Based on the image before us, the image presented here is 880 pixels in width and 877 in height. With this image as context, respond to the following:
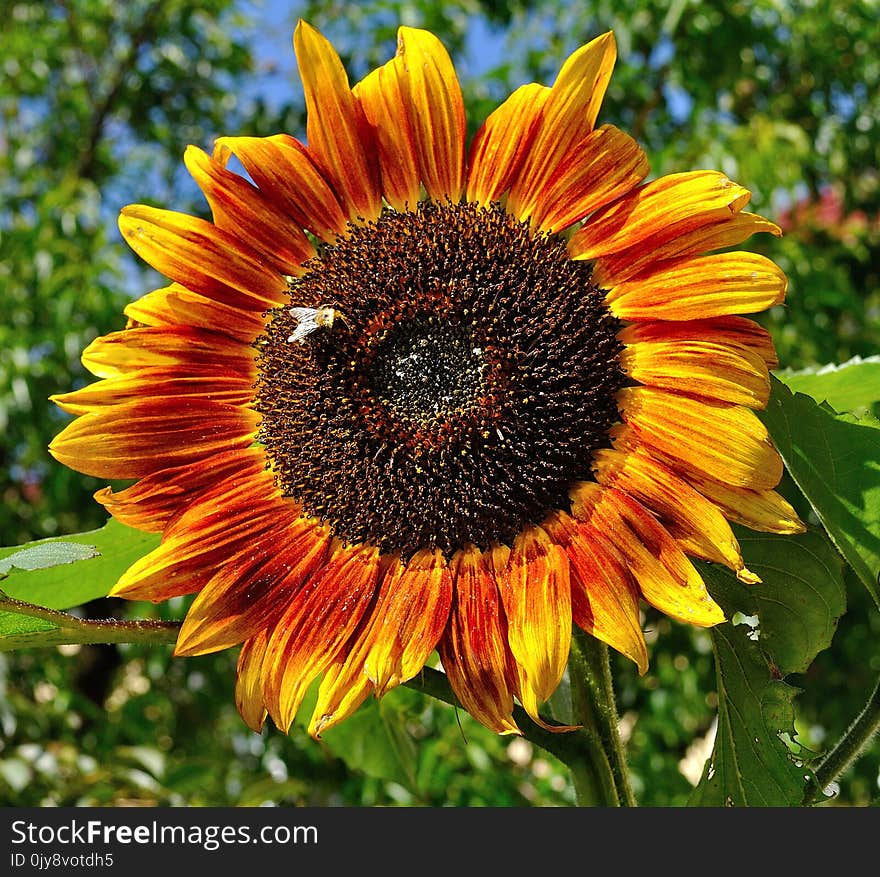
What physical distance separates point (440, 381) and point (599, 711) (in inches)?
8.0

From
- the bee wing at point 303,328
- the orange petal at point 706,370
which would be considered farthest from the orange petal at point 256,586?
the orange petal at point 706,370

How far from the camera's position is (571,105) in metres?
0.57

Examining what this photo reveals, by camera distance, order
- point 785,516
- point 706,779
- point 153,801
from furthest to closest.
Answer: point 153,801
point 706,779
point 785,516

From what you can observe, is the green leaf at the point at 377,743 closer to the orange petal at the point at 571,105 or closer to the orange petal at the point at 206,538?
the orange petal at the point at 206,538

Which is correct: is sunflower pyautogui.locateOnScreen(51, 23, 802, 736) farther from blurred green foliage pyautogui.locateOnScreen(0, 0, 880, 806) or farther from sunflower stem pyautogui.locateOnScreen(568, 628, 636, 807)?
blurred green foliage pyautogui.locateOnScreen(0, 0, 880, 806)

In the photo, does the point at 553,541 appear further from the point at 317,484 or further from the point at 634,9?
the point at 634,9

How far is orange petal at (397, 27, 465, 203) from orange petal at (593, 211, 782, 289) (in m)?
0.11

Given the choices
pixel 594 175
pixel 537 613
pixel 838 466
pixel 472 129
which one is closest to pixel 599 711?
pixel 537 613

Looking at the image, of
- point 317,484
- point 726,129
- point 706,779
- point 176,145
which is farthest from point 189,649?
point 176,145

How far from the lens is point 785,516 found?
1.66 feet

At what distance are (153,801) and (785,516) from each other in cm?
132

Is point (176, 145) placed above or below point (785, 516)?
above

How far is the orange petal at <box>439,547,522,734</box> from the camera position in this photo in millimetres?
530

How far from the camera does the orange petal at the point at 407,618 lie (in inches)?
21.2
